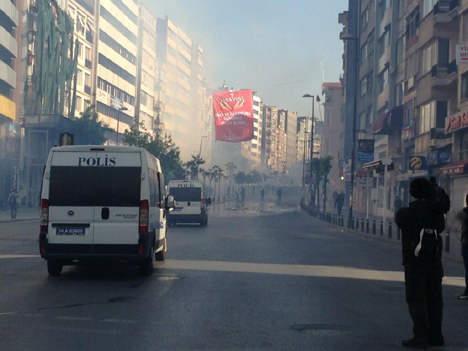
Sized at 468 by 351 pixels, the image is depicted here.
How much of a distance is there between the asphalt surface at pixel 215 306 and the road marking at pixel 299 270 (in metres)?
0.02

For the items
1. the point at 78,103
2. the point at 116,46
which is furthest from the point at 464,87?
the point at 116,46

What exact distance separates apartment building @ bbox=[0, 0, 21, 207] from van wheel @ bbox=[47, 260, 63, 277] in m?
48.4

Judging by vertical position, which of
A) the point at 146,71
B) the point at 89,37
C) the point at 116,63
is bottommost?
the point at 116,63

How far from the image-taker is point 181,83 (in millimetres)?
164125

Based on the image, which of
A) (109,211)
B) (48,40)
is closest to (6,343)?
(109,211)

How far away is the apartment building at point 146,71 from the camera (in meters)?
127

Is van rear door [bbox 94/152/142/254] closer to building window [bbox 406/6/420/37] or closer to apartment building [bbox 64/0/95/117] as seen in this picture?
building window [bbox 406/6/420/37]

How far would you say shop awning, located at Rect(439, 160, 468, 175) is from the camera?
3659cm

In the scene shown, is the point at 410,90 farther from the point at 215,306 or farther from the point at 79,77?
the point at 79,77

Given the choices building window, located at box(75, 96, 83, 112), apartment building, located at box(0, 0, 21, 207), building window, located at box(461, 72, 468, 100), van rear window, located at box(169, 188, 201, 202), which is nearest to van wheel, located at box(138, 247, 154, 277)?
van rear window, located at box(169, 188, 201, 202)

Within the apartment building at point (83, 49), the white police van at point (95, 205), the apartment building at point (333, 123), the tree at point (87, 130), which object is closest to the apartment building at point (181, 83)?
the apartment building at point (333, 123)

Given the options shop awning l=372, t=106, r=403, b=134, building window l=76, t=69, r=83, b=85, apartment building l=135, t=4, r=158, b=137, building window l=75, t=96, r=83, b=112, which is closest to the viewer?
shop awning l=372, t=106, r=403, b=134

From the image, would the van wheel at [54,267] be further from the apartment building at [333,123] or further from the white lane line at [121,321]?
the apartment building at [333,123]

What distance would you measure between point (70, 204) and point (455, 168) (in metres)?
27.3
